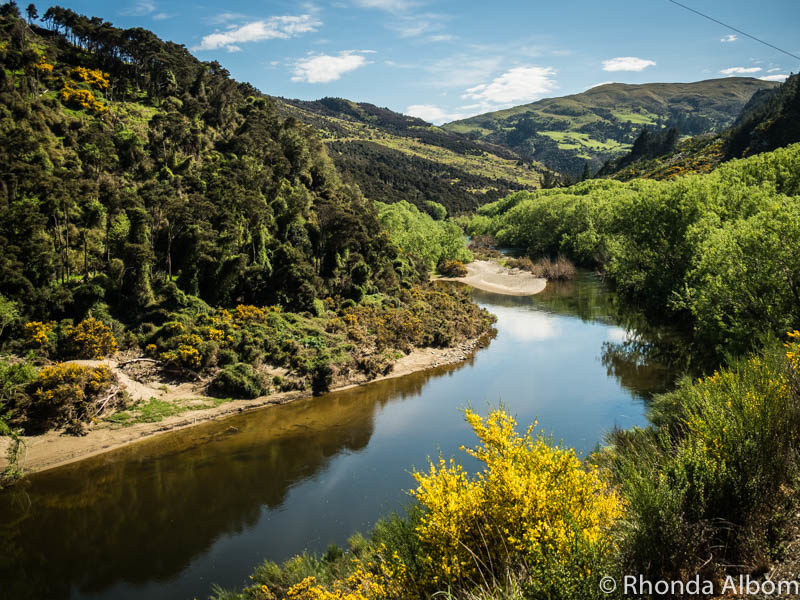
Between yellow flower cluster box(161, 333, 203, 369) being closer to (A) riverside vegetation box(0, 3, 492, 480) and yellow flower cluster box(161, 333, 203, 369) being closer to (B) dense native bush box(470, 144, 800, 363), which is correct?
(A) riverside vegetation box(0, 3, 492, 480)

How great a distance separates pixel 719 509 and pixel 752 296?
757 inches

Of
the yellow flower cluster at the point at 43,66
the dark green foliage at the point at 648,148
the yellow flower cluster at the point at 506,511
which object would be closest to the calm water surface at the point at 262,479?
the yellow flower cluster at the point at 506,511

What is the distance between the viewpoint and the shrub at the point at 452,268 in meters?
69.6

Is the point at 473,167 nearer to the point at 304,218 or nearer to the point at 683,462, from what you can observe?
the point at 304,218

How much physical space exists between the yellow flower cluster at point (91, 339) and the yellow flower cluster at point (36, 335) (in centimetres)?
101

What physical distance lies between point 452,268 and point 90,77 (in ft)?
160

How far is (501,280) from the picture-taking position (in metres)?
66.2

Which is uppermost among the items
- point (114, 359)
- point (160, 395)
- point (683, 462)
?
point (683, 462)

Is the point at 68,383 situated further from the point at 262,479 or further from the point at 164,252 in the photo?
the point at 164,252

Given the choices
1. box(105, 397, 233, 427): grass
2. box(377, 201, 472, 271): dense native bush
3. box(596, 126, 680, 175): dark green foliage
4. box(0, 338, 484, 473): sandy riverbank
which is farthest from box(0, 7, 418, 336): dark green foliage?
box(596, 126, 680, 175): dark green foliage

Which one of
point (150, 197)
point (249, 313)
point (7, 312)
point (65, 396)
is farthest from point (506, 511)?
point (150, 197)

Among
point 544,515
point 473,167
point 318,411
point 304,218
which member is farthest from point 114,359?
point 473,167

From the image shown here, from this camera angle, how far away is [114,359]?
87.1 ft

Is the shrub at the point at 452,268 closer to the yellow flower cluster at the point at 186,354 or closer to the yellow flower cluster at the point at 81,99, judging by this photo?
the yellow flower cluster at the point at 81,99
